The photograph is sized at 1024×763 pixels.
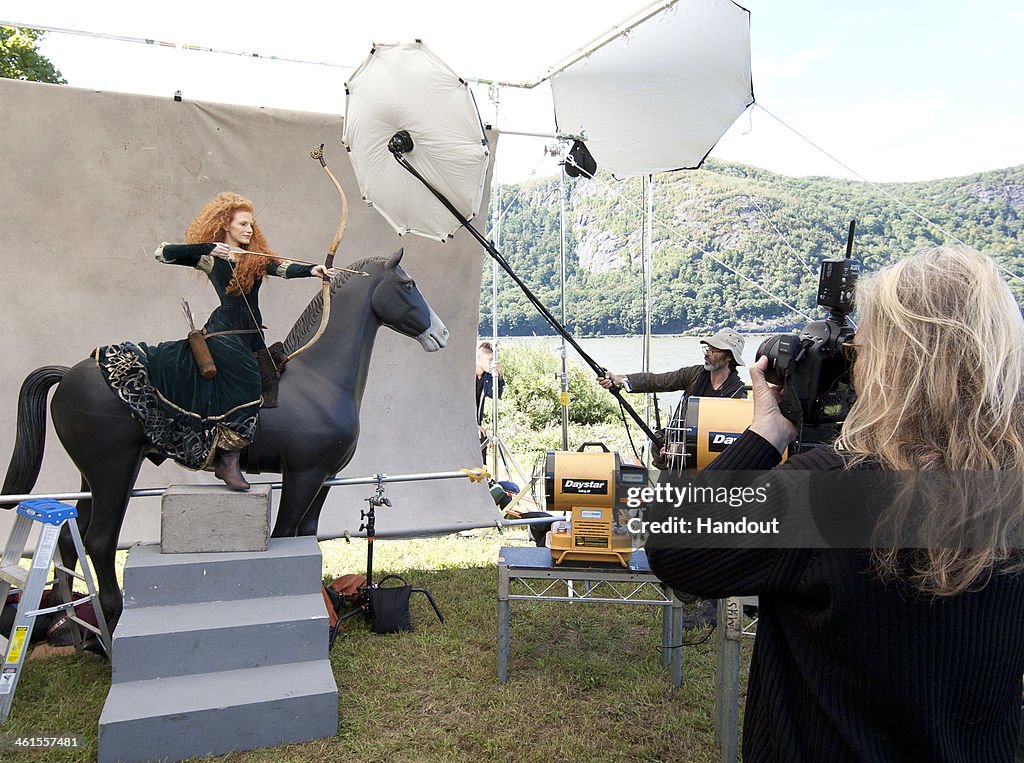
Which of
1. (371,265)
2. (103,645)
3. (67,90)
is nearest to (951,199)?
(371,265)

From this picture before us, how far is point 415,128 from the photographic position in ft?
13.9

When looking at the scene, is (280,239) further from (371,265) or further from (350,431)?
(350,431)

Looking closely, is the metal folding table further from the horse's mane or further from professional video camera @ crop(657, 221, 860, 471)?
professional video camera @ crop(657, 221, 860, 471)

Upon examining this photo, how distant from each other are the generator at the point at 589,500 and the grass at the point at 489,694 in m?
0.66

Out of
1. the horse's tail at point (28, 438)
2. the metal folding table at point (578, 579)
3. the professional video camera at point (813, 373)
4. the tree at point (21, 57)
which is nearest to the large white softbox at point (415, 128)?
the horse's tail at point (28, 438)

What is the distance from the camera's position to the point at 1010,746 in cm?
104

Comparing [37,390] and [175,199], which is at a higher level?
[175,199]

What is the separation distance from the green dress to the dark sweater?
2.97 metres

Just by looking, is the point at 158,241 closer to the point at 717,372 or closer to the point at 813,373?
the point at 717,372

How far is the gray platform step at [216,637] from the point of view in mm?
2941

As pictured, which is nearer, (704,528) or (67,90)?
(704,528)

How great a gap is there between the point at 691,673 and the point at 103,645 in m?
2.89

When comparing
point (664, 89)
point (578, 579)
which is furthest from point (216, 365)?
point (664, 89)

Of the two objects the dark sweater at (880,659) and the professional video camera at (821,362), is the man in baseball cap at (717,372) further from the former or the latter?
the dark sweater at (880,659)
